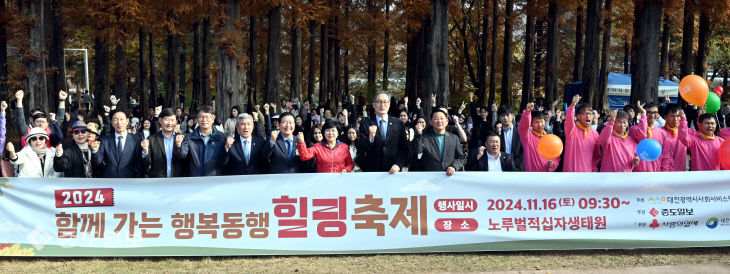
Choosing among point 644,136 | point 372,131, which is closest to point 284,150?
point 372,131

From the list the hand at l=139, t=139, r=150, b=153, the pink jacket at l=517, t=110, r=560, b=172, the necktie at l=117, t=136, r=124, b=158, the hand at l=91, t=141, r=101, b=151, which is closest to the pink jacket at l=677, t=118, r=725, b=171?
the pink jacket at l=517, t=110, r=560, b=172

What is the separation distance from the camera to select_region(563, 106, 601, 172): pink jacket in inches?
298

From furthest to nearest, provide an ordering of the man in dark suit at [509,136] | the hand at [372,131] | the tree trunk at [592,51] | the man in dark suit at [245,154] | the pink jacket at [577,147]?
1. the tree trunk at [592,51]
2. the man in dark suit at [509,136]
3. the pink jacket at [577,147]
4. the hand at [372,131]
5. the man in dark suit at [245,154]

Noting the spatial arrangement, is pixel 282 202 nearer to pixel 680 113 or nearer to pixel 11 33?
pixel 680 113

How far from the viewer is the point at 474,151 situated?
756 centimetres

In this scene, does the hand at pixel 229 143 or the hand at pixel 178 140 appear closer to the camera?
the hand at pixel 178 140

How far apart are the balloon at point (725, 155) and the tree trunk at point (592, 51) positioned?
13.2 meters

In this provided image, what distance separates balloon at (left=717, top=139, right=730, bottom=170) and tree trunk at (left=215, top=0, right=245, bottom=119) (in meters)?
12.2

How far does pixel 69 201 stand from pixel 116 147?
29.0 inches

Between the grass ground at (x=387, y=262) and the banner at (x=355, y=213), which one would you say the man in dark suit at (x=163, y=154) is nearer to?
the banner at (x=355, y=213)

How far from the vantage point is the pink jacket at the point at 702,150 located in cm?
758

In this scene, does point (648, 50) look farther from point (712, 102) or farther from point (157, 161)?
point (157, 161)

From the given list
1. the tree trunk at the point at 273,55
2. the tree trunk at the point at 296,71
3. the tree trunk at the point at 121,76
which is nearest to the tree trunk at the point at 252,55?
the tree trunk at the point at 296,71

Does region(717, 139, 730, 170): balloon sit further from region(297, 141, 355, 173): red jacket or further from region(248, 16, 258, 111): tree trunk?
region(248, 16, 258, 111): tree trunk
